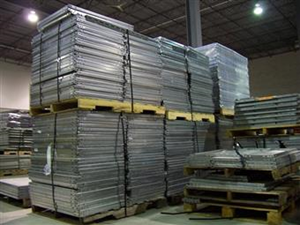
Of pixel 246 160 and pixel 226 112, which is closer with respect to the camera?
pixel 246 160

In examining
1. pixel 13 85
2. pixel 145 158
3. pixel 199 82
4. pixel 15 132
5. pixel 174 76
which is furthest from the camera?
pixel 13 85

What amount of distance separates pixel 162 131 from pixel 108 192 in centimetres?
186

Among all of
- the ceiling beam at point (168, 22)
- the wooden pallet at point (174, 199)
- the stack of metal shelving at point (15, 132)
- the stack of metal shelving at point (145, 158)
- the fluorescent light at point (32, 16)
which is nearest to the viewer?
the stack of metal shelving at point (145, 158)

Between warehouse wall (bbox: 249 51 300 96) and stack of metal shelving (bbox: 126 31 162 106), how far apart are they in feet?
55.4

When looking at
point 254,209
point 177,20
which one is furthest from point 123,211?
point 177,20

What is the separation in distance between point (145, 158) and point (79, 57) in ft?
7.73

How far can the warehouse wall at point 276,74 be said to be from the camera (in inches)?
850

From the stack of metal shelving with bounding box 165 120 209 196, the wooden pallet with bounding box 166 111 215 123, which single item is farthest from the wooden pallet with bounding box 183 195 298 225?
A: the wooden pallet with bounding box 166 111 215 123

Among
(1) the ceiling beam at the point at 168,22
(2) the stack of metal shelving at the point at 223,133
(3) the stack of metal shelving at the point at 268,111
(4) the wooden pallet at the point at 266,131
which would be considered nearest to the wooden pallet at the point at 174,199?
(2) the stack of metal shelving at the point at 223,133

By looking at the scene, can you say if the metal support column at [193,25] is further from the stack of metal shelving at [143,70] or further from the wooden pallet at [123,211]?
the wooden pallet at [123,211]

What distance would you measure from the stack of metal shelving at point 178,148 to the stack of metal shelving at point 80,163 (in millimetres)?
1317

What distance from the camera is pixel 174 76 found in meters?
7.28

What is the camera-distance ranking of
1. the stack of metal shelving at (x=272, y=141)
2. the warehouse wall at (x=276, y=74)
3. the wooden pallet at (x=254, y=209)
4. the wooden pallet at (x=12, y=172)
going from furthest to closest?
the warehouse wall at (x=276, y=74)
the wooden pallet at (x=12, y=172)
the stack of metal shelving at (x=272, y=141)
the wooden pallet at (x=254, y=209)

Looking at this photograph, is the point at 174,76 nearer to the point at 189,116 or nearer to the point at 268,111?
the point at 189,116
